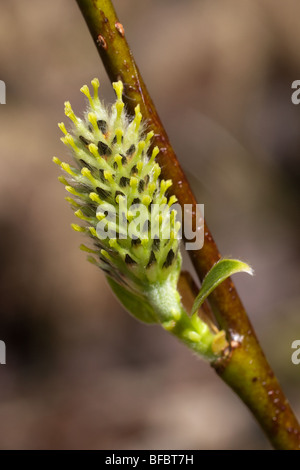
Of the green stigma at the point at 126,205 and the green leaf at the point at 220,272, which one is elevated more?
the green stigma at the point at 126,205

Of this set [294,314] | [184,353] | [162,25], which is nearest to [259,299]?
[294,314]

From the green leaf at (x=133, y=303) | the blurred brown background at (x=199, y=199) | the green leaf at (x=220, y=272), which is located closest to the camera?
the green leaf at (x=220, y=272)

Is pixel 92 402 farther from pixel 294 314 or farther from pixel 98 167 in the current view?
pixel 98 167

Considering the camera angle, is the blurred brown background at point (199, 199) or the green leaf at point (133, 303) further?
the blurred brown background at point (199, 199)

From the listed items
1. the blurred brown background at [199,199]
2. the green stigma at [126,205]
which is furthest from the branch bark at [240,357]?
the blurred brown background at [199,199]

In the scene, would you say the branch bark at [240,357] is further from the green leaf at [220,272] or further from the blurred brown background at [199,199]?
the blurred brown background at [199,199]

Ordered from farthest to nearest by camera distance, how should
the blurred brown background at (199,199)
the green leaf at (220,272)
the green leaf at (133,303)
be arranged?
the blurred brown background at (199,199)
the green leaf at (133,303)
the green leaf at (220,272)

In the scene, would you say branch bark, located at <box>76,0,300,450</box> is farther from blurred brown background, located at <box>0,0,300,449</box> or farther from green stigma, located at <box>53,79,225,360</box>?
blurred brown background, located at <box>0,0,300,449</box>
